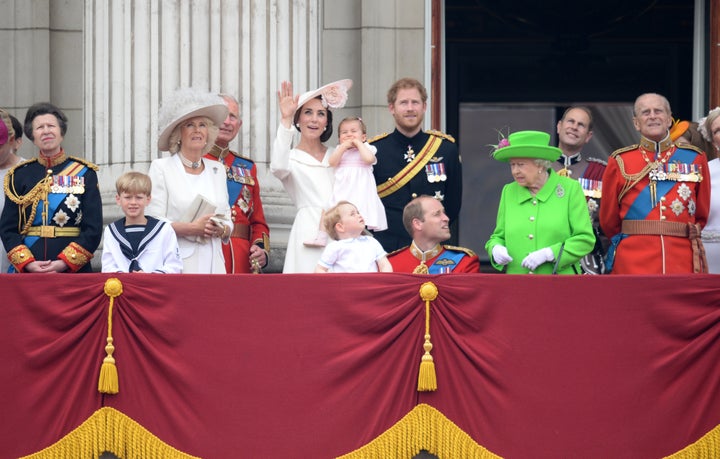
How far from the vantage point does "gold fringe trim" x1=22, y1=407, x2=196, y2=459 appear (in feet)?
29.3

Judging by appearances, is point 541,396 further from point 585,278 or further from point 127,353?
point 127,353

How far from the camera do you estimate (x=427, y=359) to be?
887 centimetres

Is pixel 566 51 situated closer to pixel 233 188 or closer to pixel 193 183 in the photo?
pixel 233 188

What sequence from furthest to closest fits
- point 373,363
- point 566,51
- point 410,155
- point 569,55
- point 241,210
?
point 569,55 < point 566,51 < point 241,210 < point 410,155 < point 373,363

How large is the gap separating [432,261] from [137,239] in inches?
65.2

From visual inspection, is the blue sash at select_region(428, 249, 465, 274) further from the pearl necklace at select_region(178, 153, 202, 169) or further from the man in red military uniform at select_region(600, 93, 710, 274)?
the pearl necklace at select_region(178, 153, 202, 169)

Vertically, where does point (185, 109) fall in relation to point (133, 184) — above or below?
above

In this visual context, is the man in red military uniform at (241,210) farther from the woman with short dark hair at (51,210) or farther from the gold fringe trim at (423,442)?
the gold fringe trim at (423,442)

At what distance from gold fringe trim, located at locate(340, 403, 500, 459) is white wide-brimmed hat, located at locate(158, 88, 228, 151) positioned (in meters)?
2.40

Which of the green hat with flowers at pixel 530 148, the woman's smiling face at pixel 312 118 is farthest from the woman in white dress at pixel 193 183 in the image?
the green hat with flowers at pixel 530 148

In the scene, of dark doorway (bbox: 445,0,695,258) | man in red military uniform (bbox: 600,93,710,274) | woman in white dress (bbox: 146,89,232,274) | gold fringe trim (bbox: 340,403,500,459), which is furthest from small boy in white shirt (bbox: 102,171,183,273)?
dark doorway (bbox: 445,0,695,258)

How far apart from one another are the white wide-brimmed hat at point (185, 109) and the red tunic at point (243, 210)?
1.57 feet

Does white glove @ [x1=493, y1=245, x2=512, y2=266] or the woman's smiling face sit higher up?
the woman's smiling face

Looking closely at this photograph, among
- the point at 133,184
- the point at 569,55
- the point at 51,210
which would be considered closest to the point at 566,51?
the point at 569,55
